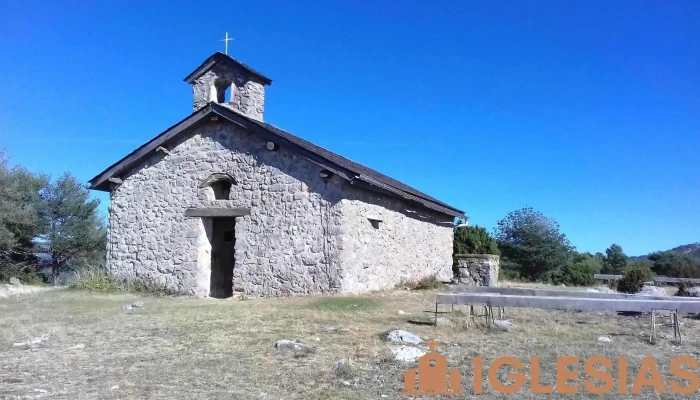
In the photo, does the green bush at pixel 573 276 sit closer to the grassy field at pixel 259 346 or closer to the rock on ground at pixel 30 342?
the grassy field at pixel 259 346

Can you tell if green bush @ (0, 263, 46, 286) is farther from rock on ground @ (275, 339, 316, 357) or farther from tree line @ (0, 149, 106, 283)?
rock on ground @ (275, 339, 316, 357)

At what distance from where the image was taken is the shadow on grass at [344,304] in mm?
11656

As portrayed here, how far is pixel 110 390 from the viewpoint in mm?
5820

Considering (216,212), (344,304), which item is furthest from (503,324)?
(216,212)

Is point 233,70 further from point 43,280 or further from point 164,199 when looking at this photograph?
point 43,280

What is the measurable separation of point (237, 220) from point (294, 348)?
8253 mm

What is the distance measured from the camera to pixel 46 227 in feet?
91.6

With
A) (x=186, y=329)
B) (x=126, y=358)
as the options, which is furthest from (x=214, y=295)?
(x=126, y=358)

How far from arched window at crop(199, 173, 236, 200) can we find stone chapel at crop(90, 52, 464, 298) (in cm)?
3

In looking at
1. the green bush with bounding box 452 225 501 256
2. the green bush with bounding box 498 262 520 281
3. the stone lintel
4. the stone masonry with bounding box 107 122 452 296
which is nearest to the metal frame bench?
the stone masonry with bounding box 107 122 452 296

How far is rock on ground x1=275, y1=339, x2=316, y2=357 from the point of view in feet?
24.4

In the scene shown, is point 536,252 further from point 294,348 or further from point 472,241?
point 294,348

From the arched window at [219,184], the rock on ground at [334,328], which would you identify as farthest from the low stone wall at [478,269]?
the rock on ground at [334,328]

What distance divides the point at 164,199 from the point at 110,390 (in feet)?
36.9
